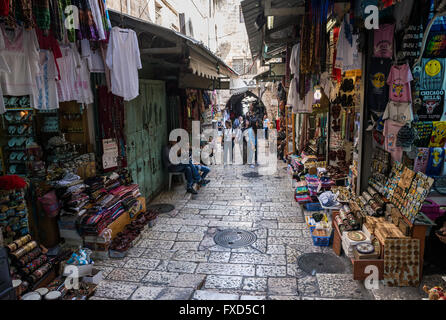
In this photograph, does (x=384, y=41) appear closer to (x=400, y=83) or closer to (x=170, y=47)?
(x=400, y=83)

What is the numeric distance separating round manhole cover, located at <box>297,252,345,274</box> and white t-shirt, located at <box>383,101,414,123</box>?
2.50 metres

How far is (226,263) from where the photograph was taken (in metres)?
5.33

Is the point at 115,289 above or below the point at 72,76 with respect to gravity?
below

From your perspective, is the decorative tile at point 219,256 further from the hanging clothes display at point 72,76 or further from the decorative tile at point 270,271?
the hanging clothes display at point 72,76

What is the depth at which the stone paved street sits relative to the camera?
4.37 metres

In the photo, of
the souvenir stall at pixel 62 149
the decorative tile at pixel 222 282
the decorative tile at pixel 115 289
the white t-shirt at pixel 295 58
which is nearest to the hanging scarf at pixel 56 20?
the souvenir stall at pixel 62 149

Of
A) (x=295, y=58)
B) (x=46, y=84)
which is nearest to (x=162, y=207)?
(x=46, y=84)

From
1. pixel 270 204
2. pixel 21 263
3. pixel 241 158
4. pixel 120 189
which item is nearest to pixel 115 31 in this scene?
pixel 120 189

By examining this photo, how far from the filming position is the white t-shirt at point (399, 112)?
4566mm

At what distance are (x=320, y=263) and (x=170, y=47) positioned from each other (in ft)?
17.2

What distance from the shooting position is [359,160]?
5.85 meters

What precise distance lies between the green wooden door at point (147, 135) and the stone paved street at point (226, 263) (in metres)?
1.09

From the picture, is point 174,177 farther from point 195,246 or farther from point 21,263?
point 21,263

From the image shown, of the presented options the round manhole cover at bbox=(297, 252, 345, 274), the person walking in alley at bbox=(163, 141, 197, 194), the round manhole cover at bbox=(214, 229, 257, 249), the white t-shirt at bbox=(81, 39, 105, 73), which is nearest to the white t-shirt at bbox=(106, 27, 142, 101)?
the white t-shirt at bbox=(81, 39, 105, 73)
